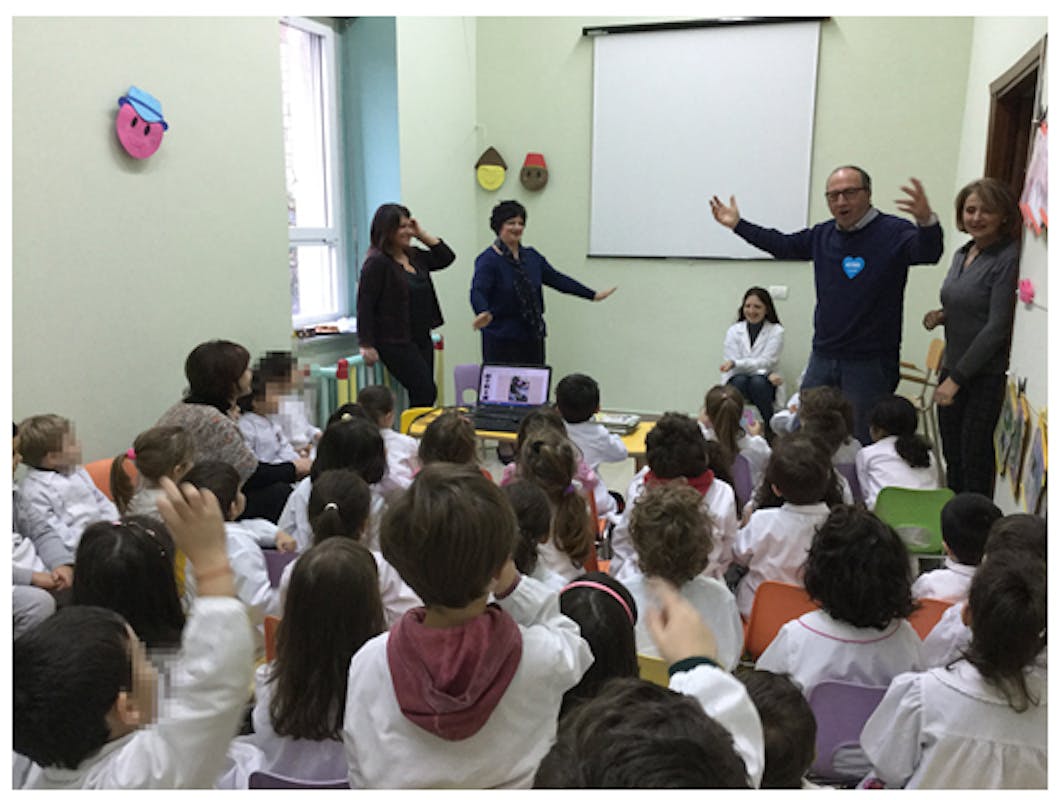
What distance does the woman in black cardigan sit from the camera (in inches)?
174

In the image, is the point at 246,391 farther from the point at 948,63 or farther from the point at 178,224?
the point at 948,63

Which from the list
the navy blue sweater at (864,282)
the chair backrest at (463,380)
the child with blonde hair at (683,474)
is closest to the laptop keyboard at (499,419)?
the chair backrest at (463,380)

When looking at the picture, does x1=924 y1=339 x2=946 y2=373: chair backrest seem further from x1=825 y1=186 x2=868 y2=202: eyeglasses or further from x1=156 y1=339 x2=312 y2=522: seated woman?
x1=156 y1=339 x2=312 y2=522: seated woman

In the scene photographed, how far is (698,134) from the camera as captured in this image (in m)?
5.69

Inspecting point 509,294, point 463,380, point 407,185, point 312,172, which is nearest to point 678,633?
point 463,380

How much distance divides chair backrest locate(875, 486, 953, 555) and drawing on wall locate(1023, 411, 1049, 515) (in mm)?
253

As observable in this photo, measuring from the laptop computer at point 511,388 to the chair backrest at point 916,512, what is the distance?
1664 mm

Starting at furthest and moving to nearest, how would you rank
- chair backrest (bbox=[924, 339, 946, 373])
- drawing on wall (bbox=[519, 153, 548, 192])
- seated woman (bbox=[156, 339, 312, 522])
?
drawing on wall (bbox=[519, 153, 548, 192])
chair backrest (bbox=[924, 339, 946, 373])
seated woman (bbox=[156, 339, 312, 522])

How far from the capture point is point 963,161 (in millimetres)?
5086

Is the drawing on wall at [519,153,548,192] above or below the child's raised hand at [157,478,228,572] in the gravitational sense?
above

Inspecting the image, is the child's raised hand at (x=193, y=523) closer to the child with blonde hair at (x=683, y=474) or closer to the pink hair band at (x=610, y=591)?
the pink hair band at (x=610, y=591)

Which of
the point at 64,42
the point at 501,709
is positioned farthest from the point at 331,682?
the point at 64,42

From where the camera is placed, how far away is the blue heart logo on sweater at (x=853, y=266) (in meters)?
3.51

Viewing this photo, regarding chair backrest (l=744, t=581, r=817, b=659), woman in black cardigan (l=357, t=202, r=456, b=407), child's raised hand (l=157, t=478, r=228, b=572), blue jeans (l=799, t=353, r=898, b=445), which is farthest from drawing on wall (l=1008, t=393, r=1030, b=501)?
woman in black cardigan (l=357, t=202, r=456, b=407)
